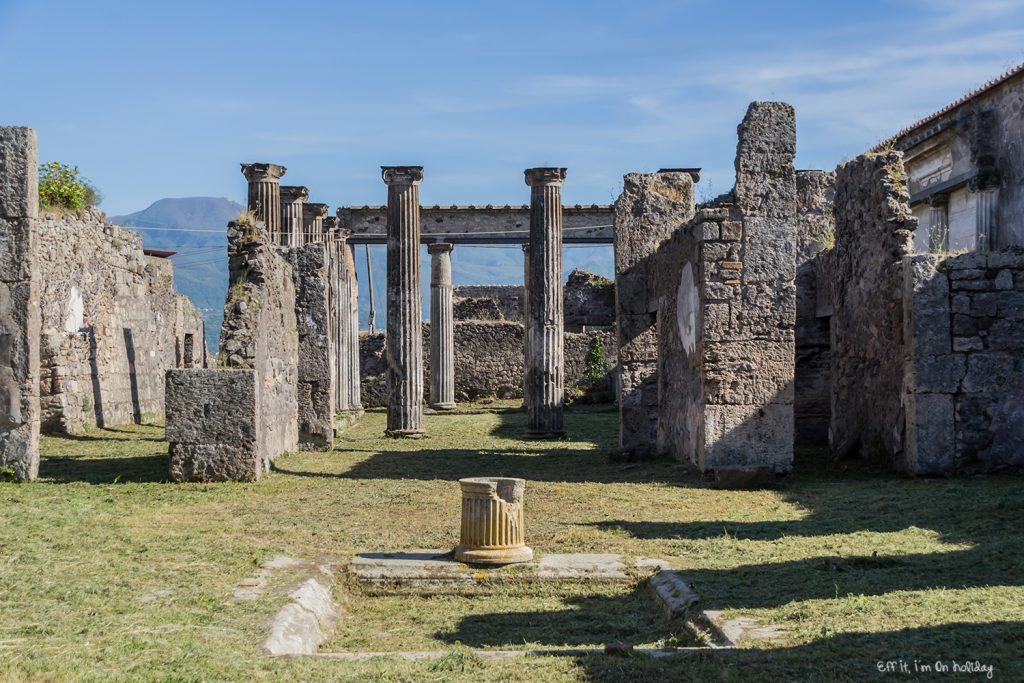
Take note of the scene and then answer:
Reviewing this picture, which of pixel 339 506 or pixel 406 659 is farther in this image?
pixel 339 506

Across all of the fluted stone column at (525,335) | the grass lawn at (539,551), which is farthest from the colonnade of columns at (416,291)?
the grass lawn at (539,551)

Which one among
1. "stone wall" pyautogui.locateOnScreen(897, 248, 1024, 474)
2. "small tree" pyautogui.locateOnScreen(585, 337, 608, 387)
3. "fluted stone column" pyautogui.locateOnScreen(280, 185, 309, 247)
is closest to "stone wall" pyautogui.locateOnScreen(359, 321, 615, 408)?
"small tree" pyautogui.locateOnScreen(585, 337, 608, 387)

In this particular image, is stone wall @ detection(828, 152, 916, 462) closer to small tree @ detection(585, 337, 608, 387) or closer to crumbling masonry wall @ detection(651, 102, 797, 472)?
crumbling masonry wall @ detection(651, 102, 797, 472)

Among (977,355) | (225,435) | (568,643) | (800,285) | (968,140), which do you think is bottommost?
(568,643)

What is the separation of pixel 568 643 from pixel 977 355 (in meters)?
7.28

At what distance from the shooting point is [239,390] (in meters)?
11.6

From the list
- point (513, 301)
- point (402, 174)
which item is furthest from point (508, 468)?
point (513, 301)

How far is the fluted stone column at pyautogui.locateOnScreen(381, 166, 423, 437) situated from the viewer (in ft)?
61.1

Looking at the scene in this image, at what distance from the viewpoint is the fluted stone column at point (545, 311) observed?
60.6 feet

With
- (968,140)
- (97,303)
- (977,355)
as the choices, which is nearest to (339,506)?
(977,355)

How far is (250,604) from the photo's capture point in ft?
20.2

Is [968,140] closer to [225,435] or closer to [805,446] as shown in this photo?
[805,446]

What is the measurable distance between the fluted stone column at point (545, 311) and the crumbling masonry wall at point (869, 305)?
521cm

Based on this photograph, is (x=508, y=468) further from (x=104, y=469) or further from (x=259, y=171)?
(x=259, y=171)
